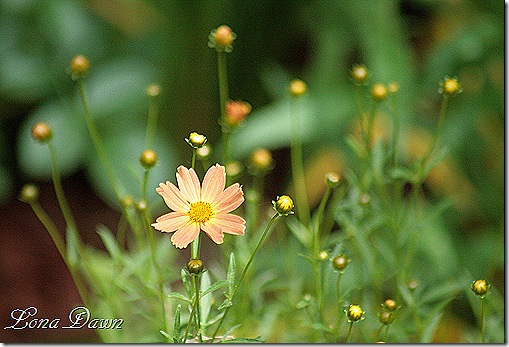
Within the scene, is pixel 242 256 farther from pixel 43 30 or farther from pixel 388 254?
pixel 43 30

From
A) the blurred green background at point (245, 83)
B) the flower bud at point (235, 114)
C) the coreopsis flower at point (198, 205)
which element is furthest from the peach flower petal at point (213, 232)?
the blurred green background at point (245, 83)

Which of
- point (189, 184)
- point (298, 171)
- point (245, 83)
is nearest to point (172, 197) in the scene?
point (189, 184)

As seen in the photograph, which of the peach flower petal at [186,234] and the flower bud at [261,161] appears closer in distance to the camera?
the peach flower petal at [186,234]

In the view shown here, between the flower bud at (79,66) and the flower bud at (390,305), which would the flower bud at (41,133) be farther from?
the flower bud at (390,305)

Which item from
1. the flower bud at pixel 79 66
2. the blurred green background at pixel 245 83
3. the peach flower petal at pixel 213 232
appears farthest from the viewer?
the blurred green background at pixel 245 83

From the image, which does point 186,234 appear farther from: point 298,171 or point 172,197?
point 298,171

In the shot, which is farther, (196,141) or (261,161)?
(261,161)

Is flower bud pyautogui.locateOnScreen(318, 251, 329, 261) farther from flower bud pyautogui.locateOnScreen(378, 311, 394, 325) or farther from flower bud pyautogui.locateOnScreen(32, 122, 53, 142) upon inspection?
flower bud pyautogui.locateOnScreen(32, 122, 53, 142)

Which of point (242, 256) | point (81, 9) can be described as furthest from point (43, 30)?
point (242, 256)
